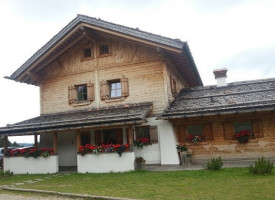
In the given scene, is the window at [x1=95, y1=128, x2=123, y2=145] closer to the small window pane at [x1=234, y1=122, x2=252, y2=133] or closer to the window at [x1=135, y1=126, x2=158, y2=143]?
the window at [x1=135, y1=126, x2=158, y2=143]

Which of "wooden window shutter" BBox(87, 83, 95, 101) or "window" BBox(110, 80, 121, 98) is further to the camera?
"wooden window shutter" BBox(87, 83, 95, 101)

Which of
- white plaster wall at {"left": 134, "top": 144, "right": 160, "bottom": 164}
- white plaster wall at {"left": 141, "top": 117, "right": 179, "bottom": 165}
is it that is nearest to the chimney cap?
white plaster wall at {"left": 141, "top": 117, "right": 179, "bottom": 165}

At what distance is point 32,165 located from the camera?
14.7m

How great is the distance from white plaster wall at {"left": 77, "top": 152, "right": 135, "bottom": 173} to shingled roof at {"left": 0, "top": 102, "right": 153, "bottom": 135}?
5.17 ft

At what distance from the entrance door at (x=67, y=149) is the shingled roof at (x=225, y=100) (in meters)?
6.29

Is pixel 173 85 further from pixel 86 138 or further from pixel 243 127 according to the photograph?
pixel 86 138

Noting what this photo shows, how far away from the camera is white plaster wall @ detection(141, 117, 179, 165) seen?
13.9 metres

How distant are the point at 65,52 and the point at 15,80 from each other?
3.75m

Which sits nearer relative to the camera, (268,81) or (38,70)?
(268,81)

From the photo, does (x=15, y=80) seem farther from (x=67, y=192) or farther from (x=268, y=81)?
(x=268, y=81)

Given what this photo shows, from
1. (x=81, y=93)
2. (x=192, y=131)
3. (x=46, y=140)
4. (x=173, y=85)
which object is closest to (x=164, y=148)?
(x=192, y=131)

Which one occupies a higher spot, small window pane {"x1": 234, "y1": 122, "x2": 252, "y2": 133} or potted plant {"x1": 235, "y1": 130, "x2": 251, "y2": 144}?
small window pane {"x1": 234, "y1": 122, "x2": 252, "y2": 133}

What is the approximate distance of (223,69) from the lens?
17.1 meters

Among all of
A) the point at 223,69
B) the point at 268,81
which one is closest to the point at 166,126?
the point at 223,69
